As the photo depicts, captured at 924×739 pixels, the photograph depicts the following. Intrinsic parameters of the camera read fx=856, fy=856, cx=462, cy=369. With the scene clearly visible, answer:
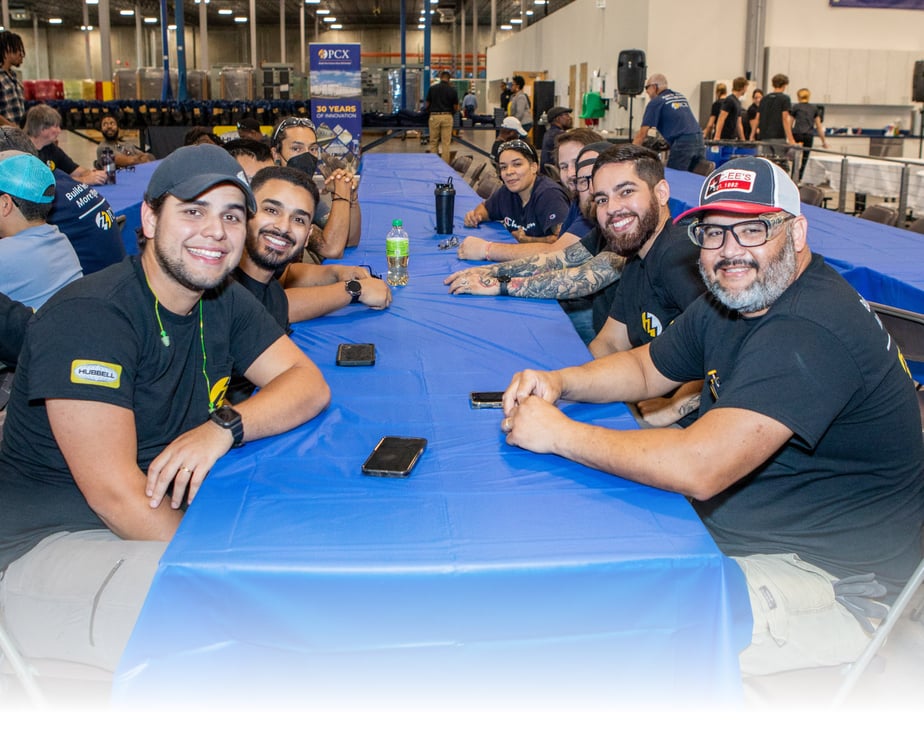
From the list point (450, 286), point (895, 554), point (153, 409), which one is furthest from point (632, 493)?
point (450, 286)

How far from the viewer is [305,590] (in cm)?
128

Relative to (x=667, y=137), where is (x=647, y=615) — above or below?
below

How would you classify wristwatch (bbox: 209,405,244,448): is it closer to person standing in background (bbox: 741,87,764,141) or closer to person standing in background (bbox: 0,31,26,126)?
person standing in background (bbox: 0,31,26,126)

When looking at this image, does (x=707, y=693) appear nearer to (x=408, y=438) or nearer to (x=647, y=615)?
(x=647, y=615)

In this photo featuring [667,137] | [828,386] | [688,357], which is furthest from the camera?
[667,137]

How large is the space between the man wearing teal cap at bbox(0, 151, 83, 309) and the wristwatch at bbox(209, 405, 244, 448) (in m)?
1.42

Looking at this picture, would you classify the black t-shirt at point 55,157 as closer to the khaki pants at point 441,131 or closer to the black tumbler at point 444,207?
the black tumbler at point 444,207

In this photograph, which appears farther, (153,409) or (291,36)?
(291,36)

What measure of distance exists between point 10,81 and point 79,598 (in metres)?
7.14

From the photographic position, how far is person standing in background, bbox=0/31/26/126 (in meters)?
6.95

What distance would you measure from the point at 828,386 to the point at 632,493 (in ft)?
1.29

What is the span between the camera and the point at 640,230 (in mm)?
2814

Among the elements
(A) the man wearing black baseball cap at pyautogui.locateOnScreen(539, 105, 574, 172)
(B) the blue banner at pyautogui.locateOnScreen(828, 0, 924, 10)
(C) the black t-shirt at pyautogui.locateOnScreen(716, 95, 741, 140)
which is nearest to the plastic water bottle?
(A) the man wearing black baseball cap at pyautogui.locateOnScreen(539, 105, 574, 172)

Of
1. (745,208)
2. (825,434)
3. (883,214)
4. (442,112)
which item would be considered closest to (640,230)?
(745,208)
